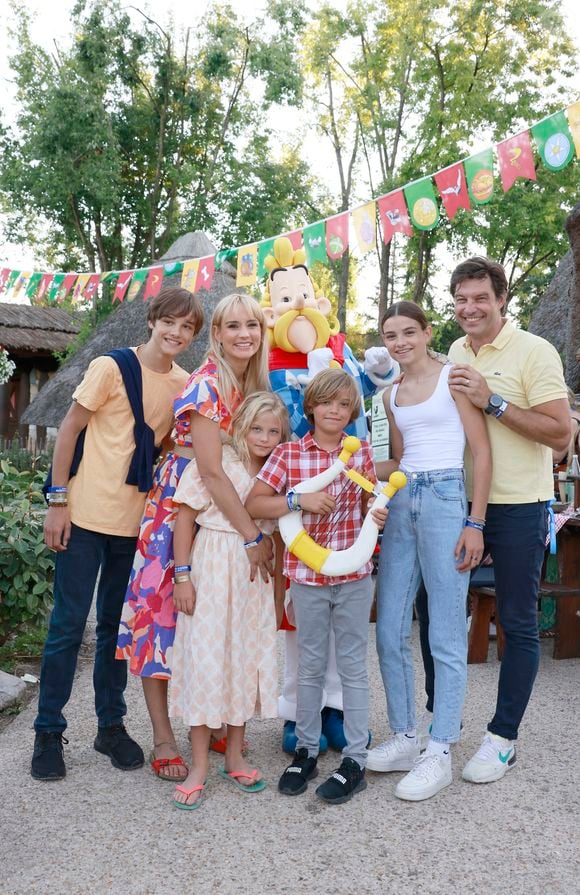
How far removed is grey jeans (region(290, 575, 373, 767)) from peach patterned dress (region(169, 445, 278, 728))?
12 centimetres

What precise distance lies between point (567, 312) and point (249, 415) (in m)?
8.13

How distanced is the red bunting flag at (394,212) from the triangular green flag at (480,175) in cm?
54

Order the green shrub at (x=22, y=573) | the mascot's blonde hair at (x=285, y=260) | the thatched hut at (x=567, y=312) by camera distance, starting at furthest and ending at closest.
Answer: the thatched hut at (x=567, y=312)
the green shrub at (x=22, y=573)
the mascot's blonde hair at (x=285, y=260)

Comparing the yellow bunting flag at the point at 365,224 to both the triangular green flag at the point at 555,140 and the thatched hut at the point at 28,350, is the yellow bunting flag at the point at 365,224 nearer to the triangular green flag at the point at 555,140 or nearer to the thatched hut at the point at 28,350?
the triangular green flag at the point at 555,140

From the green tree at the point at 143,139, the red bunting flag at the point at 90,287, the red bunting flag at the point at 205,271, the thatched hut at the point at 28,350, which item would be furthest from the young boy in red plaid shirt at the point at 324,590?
the thatched hut at the point at 28,350

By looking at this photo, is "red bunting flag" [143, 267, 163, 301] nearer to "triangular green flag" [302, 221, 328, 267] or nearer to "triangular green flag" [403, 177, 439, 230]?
"triangular green flag" [302, 221, 328, 267]

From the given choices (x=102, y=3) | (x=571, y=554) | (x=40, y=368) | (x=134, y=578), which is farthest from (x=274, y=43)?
(x=134, y=578)

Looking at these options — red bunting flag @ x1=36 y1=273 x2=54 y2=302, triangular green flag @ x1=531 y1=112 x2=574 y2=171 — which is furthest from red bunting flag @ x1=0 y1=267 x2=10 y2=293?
triangular green flag @ x1=531 y1=112 x2=574 y2=171

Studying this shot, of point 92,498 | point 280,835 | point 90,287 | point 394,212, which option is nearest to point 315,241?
point 394,212

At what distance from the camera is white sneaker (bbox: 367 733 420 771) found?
285cm

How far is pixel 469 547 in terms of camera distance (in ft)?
8.82

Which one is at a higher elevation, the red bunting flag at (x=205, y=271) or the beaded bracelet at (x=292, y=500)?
the red bunting flag at (x=205, y=271)

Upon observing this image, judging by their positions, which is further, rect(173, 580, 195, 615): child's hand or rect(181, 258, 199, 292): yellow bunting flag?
rect(181, 258, 199, 292): yellow bunting flag

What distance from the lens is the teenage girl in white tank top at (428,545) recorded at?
2713 millimetres
